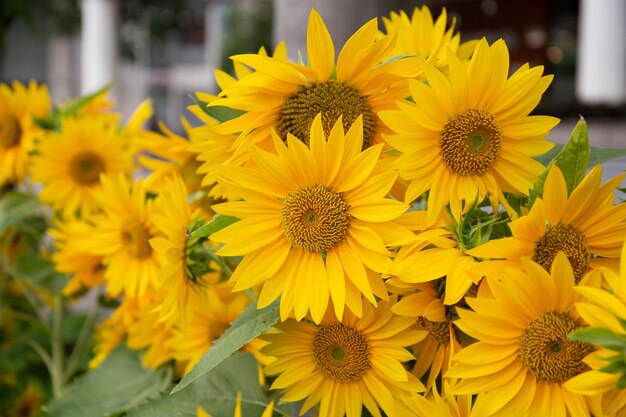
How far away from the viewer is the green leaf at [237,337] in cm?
36

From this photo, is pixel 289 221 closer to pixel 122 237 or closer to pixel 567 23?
pixel 122 237

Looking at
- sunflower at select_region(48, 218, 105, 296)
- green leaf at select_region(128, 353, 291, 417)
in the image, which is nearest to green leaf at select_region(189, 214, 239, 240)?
green leaf at select_region(128, 353, 291, 417)

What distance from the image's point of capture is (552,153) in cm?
42

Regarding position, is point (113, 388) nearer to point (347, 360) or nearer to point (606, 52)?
point (347, 360)

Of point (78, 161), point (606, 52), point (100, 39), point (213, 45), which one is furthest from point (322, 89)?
point (213, 45)

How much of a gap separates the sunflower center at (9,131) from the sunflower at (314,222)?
0.62 metres

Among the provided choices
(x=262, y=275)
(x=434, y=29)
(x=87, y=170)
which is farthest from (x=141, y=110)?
(x=262, y=275)

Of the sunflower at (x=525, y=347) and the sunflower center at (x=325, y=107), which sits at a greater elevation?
the sunflower center at (x=325, y=107)

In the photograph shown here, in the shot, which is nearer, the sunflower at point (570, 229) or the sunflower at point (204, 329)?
the sunflower at point (570, 229)

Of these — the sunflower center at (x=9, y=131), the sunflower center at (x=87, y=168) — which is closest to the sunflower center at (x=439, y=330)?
the sunflower center at (x=87, y=168)

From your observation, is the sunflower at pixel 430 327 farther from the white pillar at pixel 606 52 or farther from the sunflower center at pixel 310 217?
the white pillar at pixel 606 52

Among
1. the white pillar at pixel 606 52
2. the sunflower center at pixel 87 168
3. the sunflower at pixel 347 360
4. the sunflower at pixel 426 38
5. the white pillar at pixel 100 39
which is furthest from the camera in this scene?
the white pillar at pixel 100 39

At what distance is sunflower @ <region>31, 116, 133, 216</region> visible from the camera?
2.75 ft

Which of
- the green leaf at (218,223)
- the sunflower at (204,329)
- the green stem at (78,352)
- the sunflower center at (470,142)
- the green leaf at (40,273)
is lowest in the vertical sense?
the green stem at (78,352)
